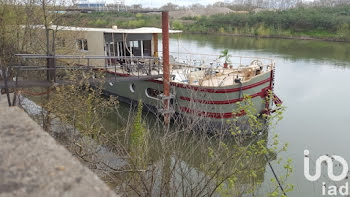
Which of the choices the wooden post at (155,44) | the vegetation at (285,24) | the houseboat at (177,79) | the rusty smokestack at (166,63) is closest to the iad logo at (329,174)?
the houseboat at (177,79)

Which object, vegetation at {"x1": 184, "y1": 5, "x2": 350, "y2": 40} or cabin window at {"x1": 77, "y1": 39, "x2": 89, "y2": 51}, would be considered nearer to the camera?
cabin window at {"x1": 77, "y1": 39, "x2": 89, "y2": 51}

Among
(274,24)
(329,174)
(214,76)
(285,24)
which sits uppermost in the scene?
(274,24)

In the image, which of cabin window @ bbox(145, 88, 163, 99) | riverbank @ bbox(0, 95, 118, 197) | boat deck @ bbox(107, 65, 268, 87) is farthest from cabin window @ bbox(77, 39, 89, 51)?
riverbank @ bbox(0, 95, 118, 197)

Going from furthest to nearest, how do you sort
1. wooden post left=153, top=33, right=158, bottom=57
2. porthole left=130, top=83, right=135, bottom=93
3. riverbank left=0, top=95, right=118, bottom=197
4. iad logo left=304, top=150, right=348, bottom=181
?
wooden post left=153, top=33, right=158, bottom=57
porthole left=130, top=83, right=135, bottom=93
iad logo left=304, top=150, right=348, bottom=181
riverbank left=0, top=95, right=118, bottom=197

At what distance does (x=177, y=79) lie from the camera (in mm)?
12734

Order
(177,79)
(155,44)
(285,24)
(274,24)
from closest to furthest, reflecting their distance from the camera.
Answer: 1. (177,79)
2. (155,44)
3. (285,24)
4. (274,24)

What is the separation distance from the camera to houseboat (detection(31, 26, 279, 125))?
35.4 ft

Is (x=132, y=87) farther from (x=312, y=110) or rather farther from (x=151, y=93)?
(x=312, y=110)

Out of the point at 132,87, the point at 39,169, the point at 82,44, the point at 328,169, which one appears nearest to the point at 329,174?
the point at 328,169

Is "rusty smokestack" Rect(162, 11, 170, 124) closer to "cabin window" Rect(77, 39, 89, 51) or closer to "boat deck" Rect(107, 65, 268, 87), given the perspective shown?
"boat deck" Rect(107, 65, 268, 87)

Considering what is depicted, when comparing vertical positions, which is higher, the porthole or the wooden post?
the wooden post

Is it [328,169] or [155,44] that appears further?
[155,44]

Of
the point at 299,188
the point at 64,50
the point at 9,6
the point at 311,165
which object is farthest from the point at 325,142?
the point at 9,6

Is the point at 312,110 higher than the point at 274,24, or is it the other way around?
the point at 274,24
